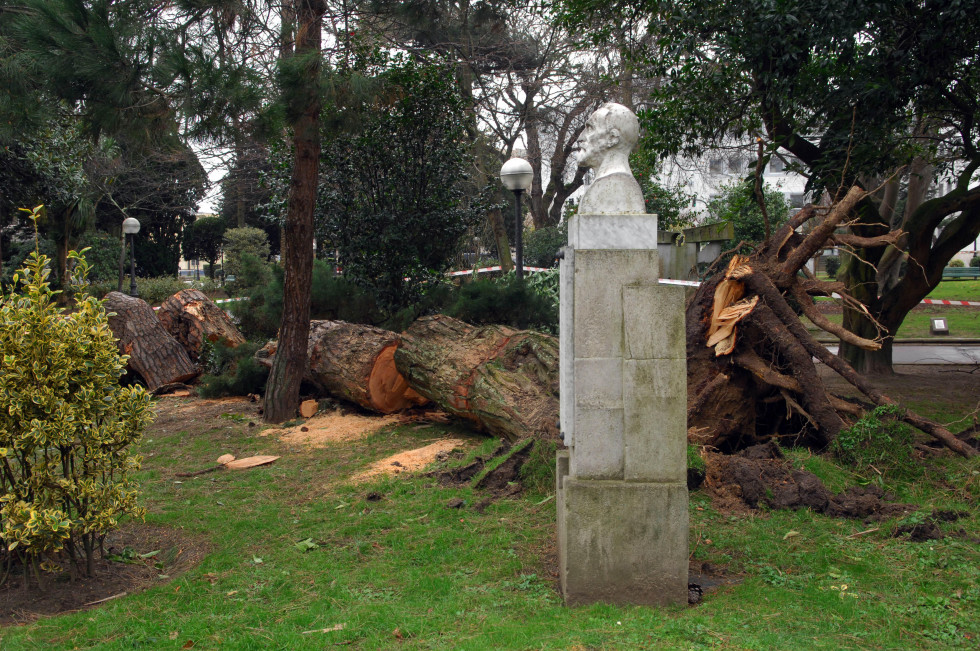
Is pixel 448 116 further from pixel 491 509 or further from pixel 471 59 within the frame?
pixel 491 509

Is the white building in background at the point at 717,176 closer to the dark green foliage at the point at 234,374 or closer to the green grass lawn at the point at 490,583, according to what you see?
the dark green foliage at the point at 234,374

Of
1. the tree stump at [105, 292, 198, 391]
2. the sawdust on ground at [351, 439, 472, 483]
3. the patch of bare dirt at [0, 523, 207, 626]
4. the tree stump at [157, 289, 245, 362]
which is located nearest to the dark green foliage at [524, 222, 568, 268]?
the tree stump at [157, 289, 245, 362]

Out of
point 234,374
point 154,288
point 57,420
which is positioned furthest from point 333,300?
point 154,288

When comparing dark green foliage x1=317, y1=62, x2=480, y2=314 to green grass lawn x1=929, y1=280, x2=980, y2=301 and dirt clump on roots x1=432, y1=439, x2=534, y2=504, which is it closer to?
dirt clump on roots x1=432, y1=439, x2=534, y2=504

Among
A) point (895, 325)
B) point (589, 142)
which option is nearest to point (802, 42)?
point (589, 142)

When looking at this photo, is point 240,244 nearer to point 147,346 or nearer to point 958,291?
point 147,346

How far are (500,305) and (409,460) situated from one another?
3207 mm

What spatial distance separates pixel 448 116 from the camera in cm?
1116

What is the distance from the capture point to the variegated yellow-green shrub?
4.09m

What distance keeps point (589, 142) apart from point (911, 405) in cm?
641

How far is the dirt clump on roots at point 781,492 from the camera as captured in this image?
5.19m

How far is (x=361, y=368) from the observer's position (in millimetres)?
8930

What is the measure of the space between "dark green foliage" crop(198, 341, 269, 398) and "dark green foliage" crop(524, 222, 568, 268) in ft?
49.2

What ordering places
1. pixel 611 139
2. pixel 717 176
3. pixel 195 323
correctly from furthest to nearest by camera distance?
pixel 717 176 < pixel 195 323 < pixel 611 139
